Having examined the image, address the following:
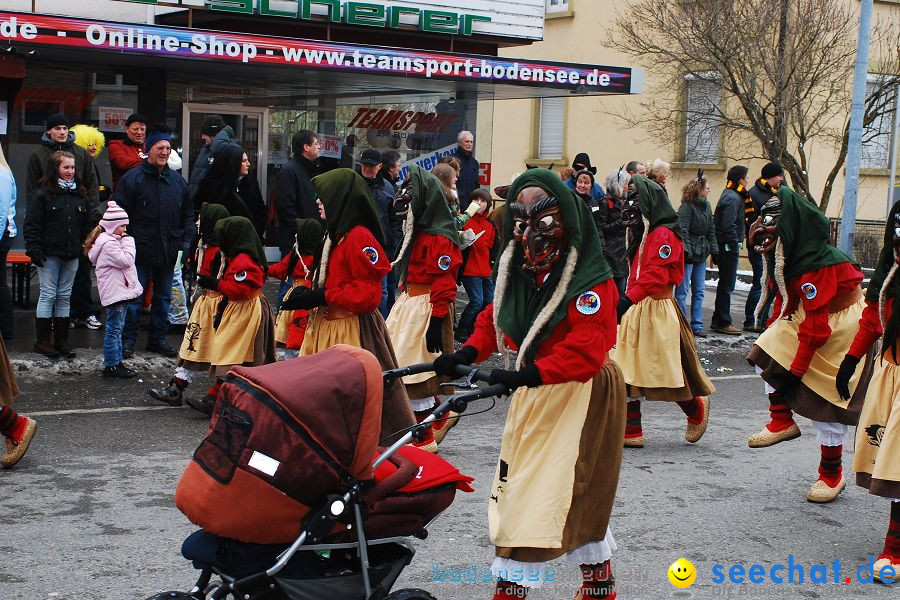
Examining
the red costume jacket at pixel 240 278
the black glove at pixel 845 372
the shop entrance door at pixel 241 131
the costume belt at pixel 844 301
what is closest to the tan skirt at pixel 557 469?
the black glove at pixel 845 372

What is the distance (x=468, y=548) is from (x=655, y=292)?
3.07 metres

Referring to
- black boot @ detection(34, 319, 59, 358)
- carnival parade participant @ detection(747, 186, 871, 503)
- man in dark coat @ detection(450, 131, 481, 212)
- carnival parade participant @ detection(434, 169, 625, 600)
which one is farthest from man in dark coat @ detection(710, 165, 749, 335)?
carnival parade participant @ detection(434, 169, 625, 600)

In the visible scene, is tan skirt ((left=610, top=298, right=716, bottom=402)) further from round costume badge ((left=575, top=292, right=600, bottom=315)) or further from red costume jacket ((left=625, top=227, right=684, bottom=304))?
round costume badge ((left=575, top=292, right=600, bottom=315))

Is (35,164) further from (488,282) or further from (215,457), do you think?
Answer: (215,457)

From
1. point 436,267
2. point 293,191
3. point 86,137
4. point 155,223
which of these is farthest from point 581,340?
point 86,137

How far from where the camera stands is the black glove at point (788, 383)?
23.7 feet

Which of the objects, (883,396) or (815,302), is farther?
(815,302)

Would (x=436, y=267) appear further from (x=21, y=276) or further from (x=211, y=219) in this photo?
(x=21, y=276)

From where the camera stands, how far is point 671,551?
6.22 m

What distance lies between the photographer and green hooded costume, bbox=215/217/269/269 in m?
8.66

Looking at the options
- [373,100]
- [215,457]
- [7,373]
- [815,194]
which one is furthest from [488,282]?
[815,194]

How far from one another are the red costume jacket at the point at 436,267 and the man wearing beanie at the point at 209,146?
4.24 m

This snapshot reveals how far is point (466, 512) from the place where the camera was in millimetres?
6793

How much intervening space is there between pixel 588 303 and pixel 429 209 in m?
3.17
